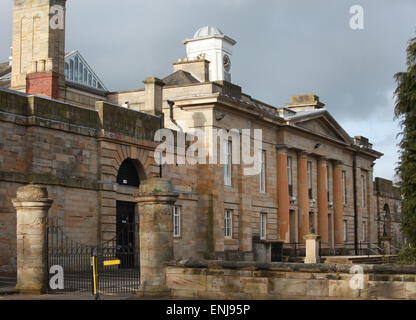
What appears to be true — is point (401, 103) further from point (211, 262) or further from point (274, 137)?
point (274, 137)

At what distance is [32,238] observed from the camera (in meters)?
17.3

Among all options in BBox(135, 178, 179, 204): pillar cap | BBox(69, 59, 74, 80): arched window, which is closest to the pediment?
BBox(69, 59, 74, 80): arched window

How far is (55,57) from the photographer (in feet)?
105

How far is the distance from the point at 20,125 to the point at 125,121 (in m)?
5.68

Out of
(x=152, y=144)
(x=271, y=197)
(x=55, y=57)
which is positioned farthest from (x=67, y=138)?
(x=271, y=197)

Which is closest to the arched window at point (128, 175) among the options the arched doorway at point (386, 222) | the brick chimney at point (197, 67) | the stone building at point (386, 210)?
the brick chimney at point (197, 67)

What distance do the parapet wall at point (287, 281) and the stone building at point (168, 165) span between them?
884 centimetres

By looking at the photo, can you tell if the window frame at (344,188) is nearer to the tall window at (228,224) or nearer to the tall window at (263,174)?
the tall window at (263,174)

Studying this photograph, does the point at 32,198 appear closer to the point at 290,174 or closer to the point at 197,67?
the point at 197,67

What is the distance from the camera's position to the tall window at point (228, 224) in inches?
1404

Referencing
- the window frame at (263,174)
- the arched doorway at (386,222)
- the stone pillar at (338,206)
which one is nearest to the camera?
the window frame at (263,174)

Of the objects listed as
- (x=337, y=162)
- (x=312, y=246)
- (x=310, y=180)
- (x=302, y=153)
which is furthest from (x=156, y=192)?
(x=337, y=162)

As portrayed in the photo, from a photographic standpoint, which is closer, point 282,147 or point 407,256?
point 407,256

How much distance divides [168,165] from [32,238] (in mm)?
14726
